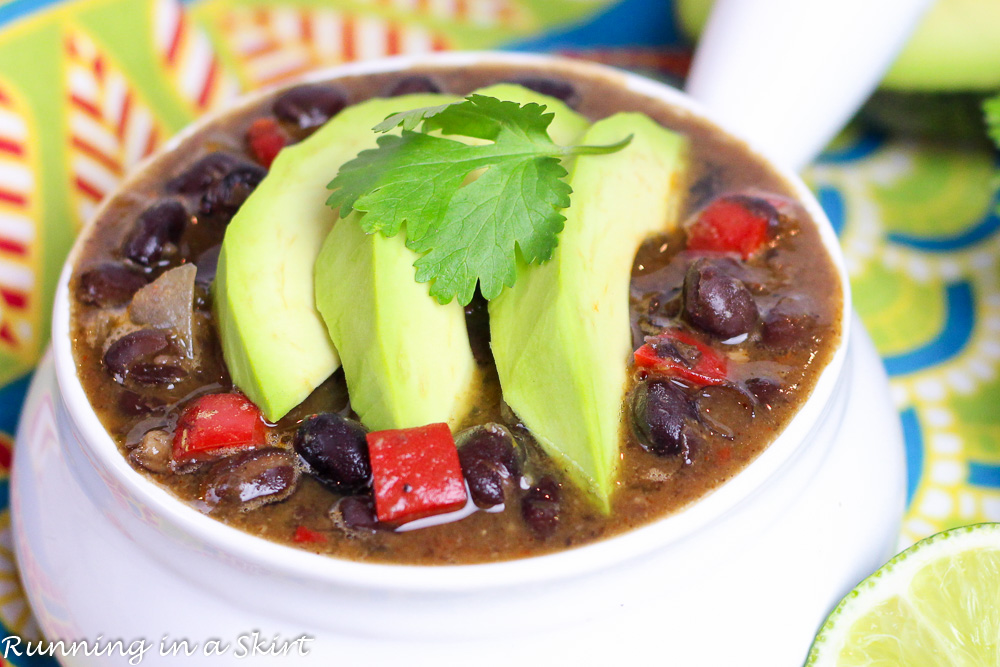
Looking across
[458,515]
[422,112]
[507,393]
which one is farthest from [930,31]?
[458,515]

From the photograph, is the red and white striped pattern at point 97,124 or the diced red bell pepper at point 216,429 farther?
the red and white striped pattern at point 97,124

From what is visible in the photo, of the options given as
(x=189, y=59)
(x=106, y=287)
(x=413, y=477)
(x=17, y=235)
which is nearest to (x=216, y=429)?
(x=413, y=477)

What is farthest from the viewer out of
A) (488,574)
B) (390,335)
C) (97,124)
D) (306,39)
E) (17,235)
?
(306,39)

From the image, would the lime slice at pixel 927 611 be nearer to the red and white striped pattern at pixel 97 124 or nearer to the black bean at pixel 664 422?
the black bean at pixel 664 422

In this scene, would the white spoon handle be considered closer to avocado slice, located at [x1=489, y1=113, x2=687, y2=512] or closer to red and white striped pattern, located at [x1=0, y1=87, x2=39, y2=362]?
avocado slice, located at [x1=489, y1=113, x2=687, y2=512]

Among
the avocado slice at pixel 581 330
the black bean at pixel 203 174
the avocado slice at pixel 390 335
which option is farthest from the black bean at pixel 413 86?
the avocado slice at pixel 390 335

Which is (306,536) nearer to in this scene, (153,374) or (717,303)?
(153,374)

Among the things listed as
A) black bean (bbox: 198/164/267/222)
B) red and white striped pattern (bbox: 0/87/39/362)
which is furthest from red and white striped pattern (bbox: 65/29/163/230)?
black bean (bbox: 198/164/267/222)
